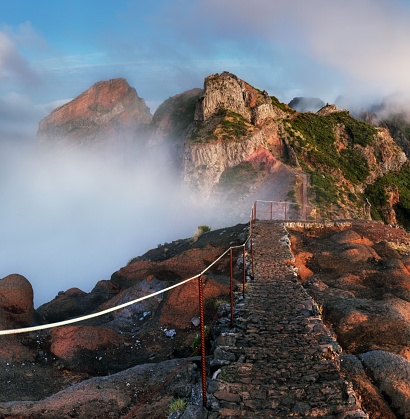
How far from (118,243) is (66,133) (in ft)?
227

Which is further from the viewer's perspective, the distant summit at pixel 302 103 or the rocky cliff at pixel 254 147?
the distant summit at pixel 302 103

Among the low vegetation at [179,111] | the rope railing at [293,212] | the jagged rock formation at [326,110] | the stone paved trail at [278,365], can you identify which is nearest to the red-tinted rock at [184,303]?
the stone paved trail at [278,365]

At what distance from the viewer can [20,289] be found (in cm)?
1375

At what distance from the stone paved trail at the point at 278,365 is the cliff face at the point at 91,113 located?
3968 inches

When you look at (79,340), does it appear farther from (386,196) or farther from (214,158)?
(386,196)

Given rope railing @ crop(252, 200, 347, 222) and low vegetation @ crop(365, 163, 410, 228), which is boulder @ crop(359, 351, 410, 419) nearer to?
rope railing @ crop(252, 200, 347, 222)

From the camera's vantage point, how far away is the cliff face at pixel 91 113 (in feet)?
351

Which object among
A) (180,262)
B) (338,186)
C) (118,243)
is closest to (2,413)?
(180,262)

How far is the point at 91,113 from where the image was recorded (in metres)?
110

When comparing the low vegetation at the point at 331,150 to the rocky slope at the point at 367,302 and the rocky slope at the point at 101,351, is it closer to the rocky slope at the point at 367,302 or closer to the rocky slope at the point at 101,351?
the rocky slope at the point at 367,302

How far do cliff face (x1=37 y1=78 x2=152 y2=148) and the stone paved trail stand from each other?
10079cm

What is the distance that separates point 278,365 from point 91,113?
118764mm

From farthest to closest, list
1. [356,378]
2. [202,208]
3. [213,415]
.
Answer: [202,208]
[356,378]
[213,415]

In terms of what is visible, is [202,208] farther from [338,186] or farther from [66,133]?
[66,133]
